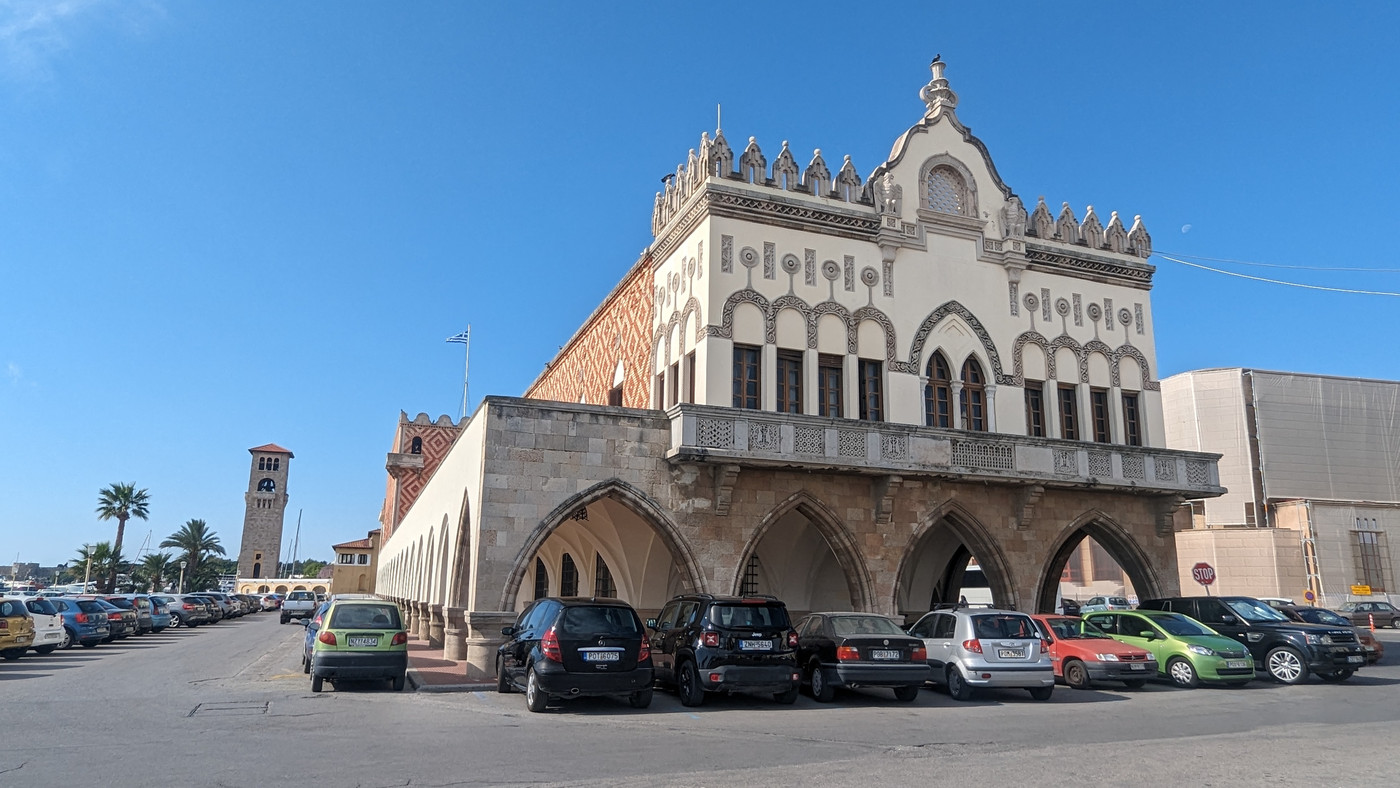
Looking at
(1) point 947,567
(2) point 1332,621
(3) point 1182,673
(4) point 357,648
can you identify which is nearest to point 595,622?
(4) point 357,648

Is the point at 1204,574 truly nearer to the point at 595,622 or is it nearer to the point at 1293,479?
the point at 595,622

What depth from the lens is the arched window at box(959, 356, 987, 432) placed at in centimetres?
2123

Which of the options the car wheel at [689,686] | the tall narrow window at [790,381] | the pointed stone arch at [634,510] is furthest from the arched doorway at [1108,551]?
the car wheel at [689,686]

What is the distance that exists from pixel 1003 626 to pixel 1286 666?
646 cm

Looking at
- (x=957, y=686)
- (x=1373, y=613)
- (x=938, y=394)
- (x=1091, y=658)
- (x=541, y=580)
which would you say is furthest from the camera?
(x=1373, y=613)

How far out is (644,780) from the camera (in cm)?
707

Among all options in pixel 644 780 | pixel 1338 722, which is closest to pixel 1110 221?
pixel 1338 722

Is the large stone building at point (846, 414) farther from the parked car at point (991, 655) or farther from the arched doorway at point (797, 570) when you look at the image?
the parked car at point (991, 655)

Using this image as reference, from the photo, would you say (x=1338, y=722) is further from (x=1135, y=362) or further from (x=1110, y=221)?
(x=1110, y=221)

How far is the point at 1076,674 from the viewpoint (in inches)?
601

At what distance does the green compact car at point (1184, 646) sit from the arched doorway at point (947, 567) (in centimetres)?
356

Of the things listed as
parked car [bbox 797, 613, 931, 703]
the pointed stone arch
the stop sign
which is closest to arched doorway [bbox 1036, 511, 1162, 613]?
the stop sign

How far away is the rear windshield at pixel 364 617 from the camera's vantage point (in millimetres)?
13633

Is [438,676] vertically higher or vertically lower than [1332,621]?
lower
